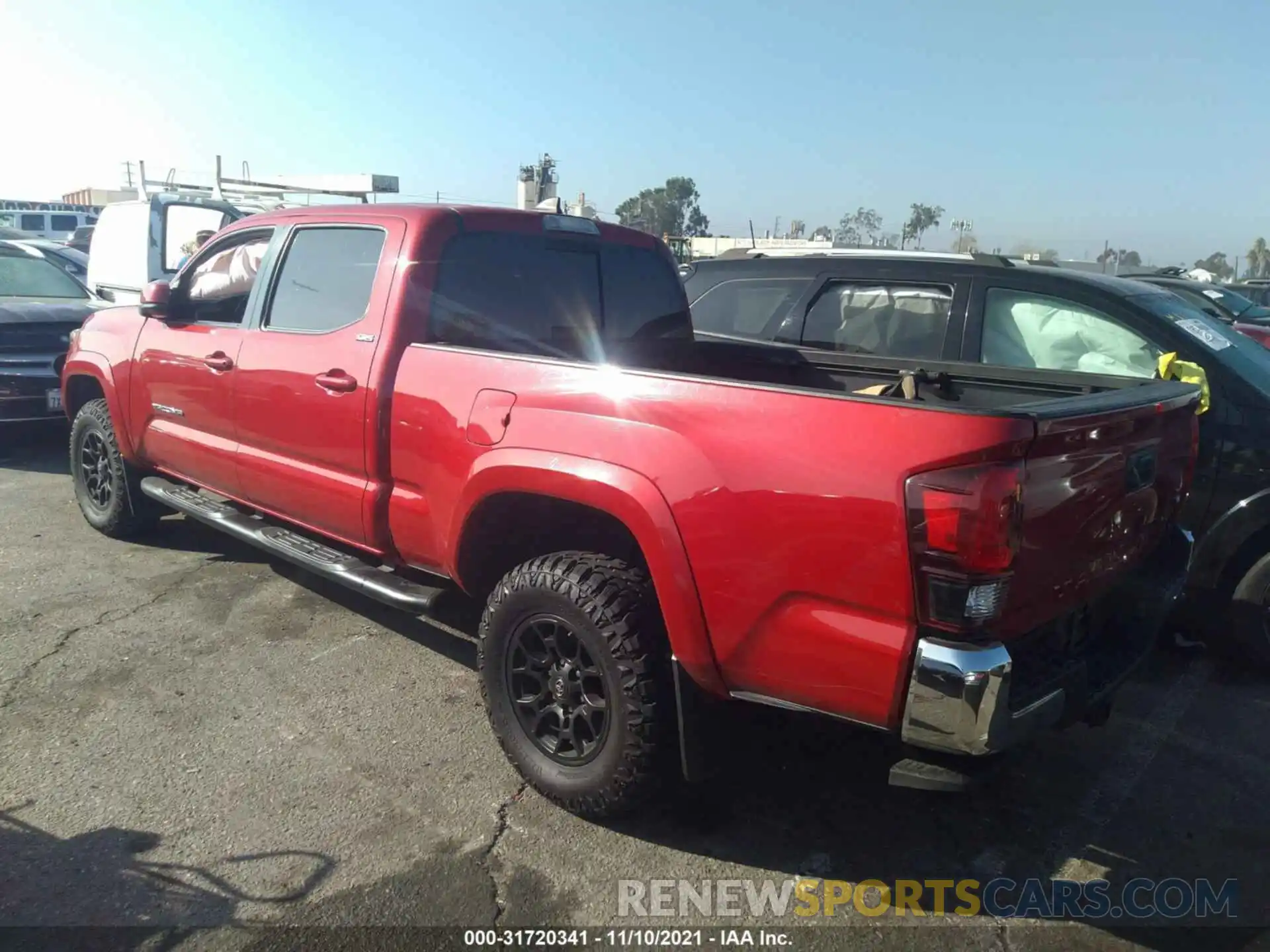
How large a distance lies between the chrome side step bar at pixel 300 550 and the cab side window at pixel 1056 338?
10.2 feet

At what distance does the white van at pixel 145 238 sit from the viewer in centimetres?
1041

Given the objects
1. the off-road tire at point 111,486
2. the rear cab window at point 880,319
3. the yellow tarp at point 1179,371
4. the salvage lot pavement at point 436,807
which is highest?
the rear cab window at point 880,319

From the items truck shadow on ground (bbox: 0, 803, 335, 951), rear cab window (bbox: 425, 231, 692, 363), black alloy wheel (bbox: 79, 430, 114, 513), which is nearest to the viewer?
truck shadow on ground (bbox: 0, 803, 335, 951)

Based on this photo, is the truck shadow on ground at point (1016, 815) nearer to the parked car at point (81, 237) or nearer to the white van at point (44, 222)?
the parked car at point (81, 237)

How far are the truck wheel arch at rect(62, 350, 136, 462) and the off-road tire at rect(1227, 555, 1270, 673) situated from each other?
5701 millimetres

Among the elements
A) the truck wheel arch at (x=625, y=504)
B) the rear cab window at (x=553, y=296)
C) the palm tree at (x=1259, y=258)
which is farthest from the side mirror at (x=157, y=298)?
the palm tree at (x=1259, y=258)

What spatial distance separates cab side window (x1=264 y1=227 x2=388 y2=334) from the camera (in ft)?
12.4

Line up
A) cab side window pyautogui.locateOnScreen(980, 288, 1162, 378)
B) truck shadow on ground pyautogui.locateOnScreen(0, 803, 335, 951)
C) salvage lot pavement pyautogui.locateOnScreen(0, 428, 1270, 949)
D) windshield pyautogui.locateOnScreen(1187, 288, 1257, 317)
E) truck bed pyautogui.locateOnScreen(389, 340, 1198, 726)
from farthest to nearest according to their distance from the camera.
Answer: windshield pyautogui.locateOnScreen(1187, 288, 1257, 317), cab side window pyautogui.locateOnScreen(980, 288, 1162, 378), salvage lot pavement pyautogui.locateOnScreen(0, 428, 1270, 949), truck shadow on ground pyautogui.locateOnScreen(0, 803, 335, 951), truck bed pyautogui.locateOnScreen(389, 340, 1198, 726)

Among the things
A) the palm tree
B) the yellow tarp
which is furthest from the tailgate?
the palm tree

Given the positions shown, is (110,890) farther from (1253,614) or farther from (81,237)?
(81,237)

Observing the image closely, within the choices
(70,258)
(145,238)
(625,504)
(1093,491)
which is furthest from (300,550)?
(70,258)

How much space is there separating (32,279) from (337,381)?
7.14 m

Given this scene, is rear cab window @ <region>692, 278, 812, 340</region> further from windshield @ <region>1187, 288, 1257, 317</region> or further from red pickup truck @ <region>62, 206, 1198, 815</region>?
windshield @ <region>1187, 288, 1257, 317</region>

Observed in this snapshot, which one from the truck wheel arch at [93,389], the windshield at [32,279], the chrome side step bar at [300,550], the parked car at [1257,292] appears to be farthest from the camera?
the parked car at [1257,292]
